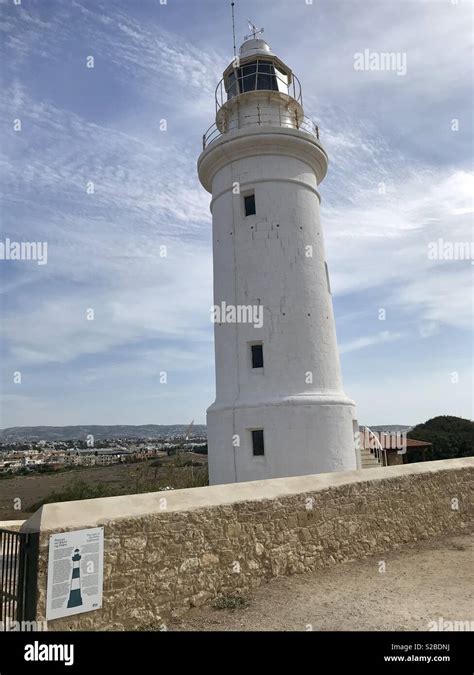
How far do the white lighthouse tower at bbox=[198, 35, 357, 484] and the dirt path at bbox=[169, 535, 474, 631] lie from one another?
338 centimetres

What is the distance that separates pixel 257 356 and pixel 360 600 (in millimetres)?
5957

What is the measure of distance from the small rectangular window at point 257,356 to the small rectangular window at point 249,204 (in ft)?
10.6

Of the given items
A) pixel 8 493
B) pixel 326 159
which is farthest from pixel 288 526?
pixel 8 493

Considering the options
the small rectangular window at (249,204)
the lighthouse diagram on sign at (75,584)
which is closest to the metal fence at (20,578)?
the lighthouse diagram on sign at (75,584)

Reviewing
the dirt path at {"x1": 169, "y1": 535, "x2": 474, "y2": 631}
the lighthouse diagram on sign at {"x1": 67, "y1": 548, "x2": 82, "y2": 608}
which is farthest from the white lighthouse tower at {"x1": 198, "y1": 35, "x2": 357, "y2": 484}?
the lighthouse diagram on sign at {"x1": 67, "y1": 548, "x2": 82, "y2": 608}

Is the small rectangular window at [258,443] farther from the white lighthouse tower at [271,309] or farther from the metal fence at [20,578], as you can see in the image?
the metal fence at [20,578]

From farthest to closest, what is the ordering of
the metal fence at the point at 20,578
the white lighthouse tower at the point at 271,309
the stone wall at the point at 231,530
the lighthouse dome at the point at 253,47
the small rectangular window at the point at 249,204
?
the lighthouse dome at the point at 253,47 < the small rectangular window at the point at 249,204 < the white lighthouse tower at the point at 271,309 < the stone wall at the point at 231,530 < the metal fence at the point at 20,578

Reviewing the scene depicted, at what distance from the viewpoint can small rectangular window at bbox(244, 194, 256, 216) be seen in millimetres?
11613

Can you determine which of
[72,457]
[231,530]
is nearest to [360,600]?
[231,530]

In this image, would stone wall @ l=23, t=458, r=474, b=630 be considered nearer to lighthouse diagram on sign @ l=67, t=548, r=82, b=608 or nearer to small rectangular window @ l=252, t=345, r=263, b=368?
lighthouse diagram on sign @ l=67, t=548, r=82, b=608

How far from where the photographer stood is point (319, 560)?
22.2 ft

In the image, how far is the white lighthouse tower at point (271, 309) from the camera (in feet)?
33.4
